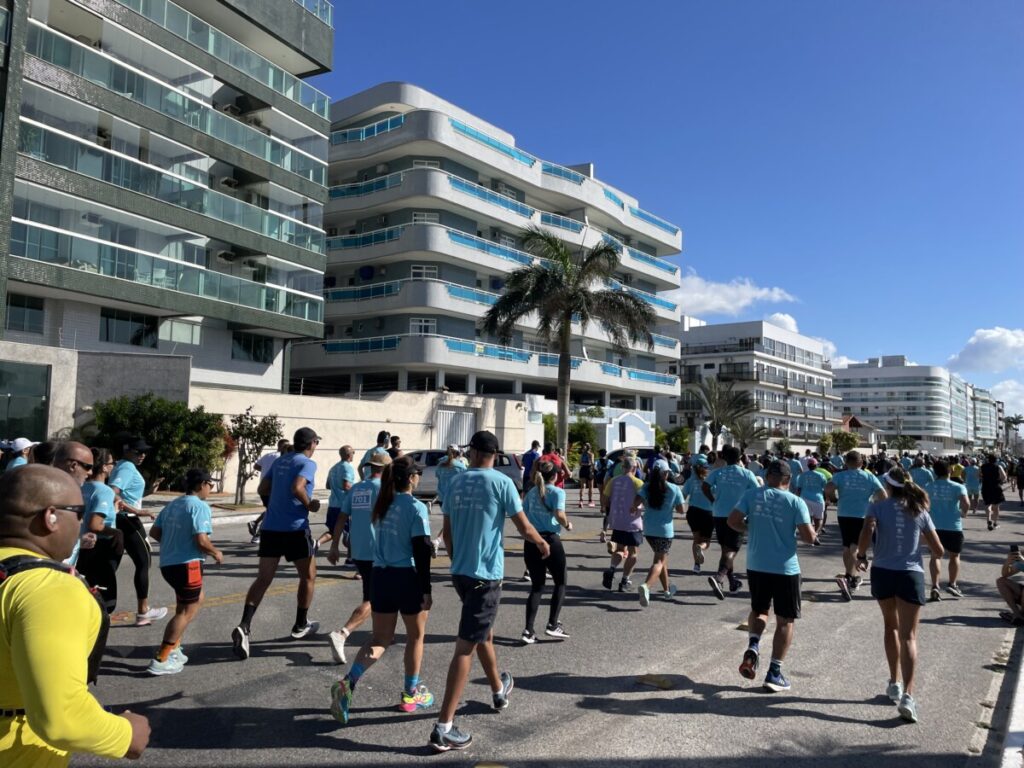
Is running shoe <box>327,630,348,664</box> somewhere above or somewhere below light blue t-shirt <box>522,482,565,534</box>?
below

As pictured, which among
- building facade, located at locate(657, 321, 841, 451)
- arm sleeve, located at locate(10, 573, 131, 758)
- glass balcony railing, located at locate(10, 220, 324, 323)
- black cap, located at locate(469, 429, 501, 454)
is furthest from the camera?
building facade, located at locate(657, 321, 841, 451)

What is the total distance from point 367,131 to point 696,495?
3391 centimetres

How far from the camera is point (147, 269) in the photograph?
2588 cm

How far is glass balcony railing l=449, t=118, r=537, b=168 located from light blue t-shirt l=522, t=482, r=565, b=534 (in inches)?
1327

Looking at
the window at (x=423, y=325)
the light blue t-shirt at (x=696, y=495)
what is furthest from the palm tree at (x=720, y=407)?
the light blue t-shirt at (x=696, y=495)

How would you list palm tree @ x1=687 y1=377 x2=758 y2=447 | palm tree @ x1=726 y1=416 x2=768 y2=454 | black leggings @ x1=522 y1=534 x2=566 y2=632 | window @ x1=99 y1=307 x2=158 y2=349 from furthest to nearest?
1. palm tree @ x1=726 y1=416 x2=768 y2=454
2. palm tree @ x1=687 y1=377 x2=758 y2=447
3. window @ x1=99 y1=307 x2=158 y2=349
4. black leggings @ x1=522 y1=534 x2=566 y2=632

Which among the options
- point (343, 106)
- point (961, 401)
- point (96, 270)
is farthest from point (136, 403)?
point (961, 401)

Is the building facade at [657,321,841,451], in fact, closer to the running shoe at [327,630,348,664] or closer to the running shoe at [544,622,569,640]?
the running shoe at [544,622,569,640]

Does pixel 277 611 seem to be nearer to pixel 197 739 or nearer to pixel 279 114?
pixel 197 739

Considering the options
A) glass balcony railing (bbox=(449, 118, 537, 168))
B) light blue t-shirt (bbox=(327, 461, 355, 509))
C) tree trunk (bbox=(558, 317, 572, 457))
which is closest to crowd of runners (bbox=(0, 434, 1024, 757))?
light blue t-shirt (bbox=(327, 461, 355, 509))

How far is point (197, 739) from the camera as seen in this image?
463 centimetres

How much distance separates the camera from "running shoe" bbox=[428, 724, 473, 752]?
452cm

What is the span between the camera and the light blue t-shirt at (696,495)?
11047 mm

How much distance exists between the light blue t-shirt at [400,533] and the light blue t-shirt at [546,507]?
107 inches
